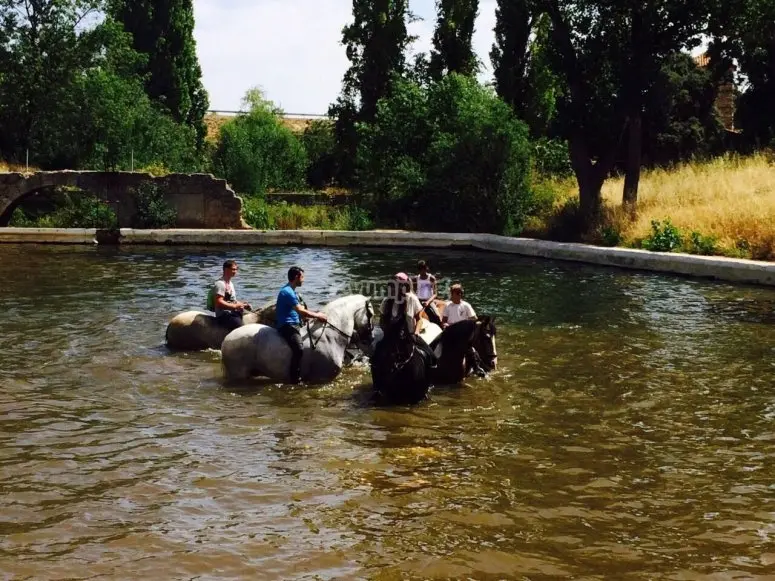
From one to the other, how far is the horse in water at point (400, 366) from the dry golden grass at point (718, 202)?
1508 centimetres

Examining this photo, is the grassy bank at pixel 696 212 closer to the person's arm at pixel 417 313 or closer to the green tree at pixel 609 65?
the green tree at pixel 609 65

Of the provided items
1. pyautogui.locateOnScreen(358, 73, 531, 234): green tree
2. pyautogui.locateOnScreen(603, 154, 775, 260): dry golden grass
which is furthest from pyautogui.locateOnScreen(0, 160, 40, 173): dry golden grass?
pyautogui.locateOnScreen(603, 154, 775, 260): dry golden grass

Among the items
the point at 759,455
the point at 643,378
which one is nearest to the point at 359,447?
the point at 759,455

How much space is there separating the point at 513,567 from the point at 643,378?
6292mm

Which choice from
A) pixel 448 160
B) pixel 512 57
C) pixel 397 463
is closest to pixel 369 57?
pixel 512 57

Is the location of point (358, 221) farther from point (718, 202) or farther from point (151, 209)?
point (718, 202)

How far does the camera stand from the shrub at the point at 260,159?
4147 cm

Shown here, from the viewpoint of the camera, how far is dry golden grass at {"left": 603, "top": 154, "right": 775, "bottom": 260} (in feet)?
77.4

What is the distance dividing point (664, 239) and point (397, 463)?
18.2 m

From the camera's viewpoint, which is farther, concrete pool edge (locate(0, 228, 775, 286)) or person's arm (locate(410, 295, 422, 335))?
concrete pool edge (locate(0, 228, 775, 286))

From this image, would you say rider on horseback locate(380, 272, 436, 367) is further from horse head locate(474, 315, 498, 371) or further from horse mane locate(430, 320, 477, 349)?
horse head locate(474, 315, 498, 371)

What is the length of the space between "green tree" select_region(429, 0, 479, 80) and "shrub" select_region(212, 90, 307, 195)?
9.35m

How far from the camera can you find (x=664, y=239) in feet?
81.6

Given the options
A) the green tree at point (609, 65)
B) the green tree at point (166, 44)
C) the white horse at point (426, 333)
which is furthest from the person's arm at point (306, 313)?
the green tree at point (166, 44)
